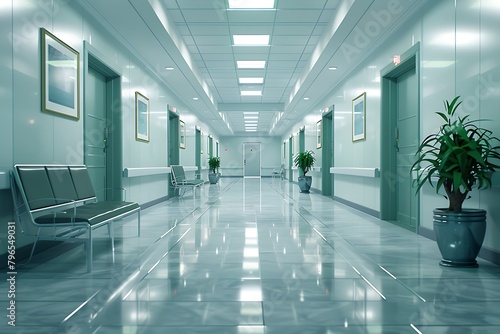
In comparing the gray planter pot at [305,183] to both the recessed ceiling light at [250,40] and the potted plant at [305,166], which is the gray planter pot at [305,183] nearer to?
the potted plant at [305,166]

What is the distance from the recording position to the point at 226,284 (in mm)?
3164

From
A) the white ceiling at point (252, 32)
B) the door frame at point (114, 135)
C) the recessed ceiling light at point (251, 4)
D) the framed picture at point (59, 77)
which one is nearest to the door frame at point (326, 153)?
the white ceiling at point (252, 32)

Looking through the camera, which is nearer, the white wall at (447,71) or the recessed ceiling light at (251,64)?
the white wall at (447,71)

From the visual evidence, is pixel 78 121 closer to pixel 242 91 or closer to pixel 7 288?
pixel 7 288

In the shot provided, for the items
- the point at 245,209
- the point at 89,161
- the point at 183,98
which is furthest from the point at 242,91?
the point at 89,161

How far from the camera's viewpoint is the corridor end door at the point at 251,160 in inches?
1260

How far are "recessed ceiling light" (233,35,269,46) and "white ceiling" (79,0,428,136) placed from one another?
14cm

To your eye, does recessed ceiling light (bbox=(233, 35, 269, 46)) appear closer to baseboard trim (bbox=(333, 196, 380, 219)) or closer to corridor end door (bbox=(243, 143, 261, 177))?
baseboard trim (bbox=(333, 196, 380, 219))

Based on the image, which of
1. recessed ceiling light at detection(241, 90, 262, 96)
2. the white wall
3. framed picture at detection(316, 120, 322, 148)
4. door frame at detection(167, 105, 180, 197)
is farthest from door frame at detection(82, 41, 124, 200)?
recessed ceiling light at detection(241, 90, 262, 96)

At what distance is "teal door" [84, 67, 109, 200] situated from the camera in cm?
602

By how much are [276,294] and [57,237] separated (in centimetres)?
203

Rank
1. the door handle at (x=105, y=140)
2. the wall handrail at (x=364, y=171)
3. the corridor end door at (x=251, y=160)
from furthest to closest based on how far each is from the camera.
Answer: the corridor end door at (x=251, y=160), the wall handrail at (x=364, y=171), the door handle at (x=105, y=140)

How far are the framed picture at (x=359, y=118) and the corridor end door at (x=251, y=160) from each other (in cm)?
2306

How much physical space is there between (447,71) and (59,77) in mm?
4416
